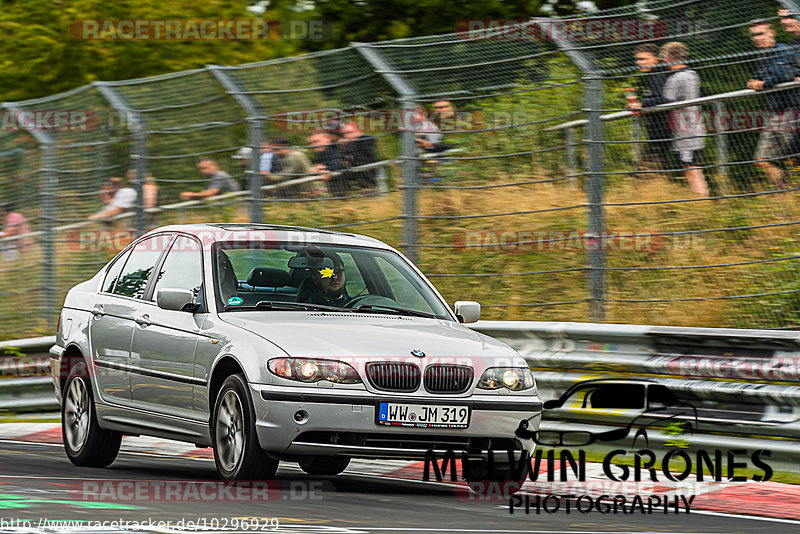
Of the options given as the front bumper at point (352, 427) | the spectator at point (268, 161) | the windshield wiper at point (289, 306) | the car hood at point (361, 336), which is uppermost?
the spectator at point (268, 161)

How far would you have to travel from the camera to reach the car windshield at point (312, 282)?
372 inches

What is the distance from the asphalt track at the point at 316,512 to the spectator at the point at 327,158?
4.57m

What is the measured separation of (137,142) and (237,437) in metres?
8.03

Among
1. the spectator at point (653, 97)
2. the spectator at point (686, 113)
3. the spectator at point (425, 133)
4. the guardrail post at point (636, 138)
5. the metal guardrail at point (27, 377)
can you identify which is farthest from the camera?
the metal guardrail at point (27, 377)

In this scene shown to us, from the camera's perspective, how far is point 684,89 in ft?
37.2

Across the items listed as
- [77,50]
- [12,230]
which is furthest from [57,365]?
[77,50]

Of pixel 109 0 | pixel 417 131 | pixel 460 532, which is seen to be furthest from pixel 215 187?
pixel 109 0

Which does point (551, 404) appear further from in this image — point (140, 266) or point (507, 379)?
point (140, 266)

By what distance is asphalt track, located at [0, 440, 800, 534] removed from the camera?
6922 millimetres

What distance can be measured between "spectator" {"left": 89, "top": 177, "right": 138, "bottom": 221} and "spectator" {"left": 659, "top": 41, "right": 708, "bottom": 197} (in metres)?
6.82

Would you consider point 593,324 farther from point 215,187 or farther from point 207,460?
point 215,187

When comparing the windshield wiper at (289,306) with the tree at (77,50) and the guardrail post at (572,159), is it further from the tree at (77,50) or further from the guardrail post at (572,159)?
the tree at (77,50)

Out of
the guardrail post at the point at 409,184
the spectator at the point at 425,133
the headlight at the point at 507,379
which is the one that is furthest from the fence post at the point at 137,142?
the headlight at the point at 507,379

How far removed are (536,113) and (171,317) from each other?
406cm
